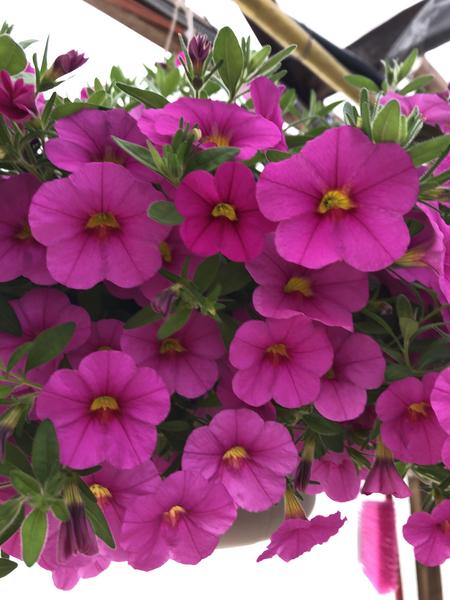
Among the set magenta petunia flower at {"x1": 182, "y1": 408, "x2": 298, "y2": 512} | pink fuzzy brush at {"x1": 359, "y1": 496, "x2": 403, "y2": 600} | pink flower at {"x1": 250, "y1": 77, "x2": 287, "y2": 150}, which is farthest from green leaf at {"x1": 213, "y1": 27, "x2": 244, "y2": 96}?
pink fuzzy brush at {"x1": 359, "y1": 496, "x2": 403, "y2": 600}

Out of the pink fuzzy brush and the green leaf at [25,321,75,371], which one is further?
the pink fuzzy brush

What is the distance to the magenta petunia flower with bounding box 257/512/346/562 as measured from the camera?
0.39 metres

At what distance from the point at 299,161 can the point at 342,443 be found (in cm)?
19

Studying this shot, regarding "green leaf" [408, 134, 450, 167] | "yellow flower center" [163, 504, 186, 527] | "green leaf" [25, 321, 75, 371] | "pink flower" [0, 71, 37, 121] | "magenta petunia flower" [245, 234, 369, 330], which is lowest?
"yellow flower center" [163, 504, 186, 527]

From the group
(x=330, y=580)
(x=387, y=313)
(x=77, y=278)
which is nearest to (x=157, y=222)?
(x=77, y=278)

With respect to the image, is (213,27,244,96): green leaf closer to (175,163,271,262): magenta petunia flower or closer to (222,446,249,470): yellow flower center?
(175,163,271,262): magenta petunia flower

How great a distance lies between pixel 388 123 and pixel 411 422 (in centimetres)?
18

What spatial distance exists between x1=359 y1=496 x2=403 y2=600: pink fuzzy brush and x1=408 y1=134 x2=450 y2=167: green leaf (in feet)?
1.88

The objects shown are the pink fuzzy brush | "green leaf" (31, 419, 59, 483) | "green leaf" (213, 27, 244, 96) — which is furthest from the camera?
the pink fuzzy brush

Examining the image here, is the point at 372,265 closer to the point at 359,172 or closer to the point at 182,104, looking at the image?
the point at 359,172

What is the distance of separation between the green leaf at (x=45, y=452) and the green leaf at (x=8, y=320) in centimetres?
7

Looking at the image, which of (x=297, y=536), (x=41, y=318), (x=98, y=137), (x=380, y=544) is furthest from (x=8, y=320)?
(x=380, y=544)

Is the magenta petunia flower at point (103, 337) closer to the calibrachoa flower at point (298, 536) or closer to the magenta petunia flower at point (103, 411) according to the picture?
the magenta petunia flower at point (103, 411)

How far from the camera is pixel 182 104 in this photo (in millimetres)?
369
